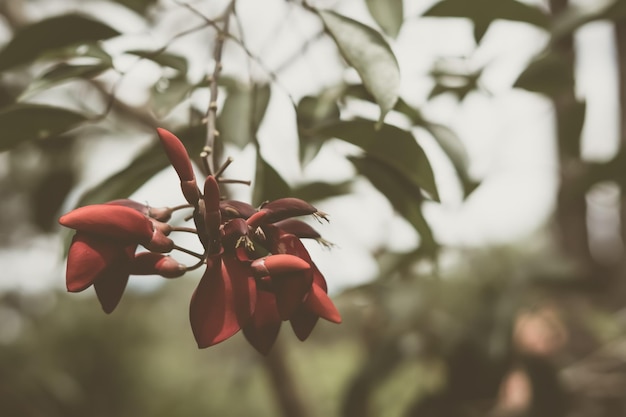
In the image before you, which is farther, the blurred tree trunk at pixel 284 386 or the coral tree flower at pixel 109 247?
the blurred tree trunk at pixel 284 386

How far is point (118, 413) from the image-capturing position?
14.3ft

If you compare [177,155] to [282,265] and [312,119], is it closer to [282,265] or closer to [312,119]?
[282,265]

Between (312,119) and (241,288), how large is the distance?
0.32 m

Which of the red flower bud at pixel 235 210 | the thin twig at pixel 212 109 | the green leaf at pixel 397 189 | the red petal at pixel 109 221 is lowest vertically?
the green leaf at pixel 397 189

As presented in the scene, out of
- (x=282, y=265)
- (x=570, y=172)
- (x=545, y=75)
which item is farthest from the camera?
(x=570, y=172)

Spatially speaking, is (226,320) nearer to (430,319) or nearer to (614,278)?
(430,319)

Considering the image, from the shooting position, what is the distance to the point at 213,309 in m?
0.43

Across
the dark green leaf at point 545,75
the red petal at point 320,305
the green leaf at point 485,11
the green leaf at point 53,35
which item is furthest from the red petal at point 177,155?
the dark green leaf at point 545,75

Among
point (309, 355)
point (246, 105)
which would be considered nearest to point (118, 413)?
point (309, 355)

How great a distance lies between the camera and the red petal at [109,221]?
1.40 feet

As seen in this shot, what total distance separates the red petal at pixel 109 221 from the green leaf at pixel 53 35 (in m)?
0.37

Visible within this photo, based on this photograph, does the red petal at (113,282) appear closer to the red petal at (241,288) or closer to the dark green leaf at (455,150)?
the red petal at (241,288)

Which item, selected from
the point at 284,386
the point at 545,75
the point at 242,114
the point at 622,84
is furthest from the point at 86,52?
the point at 622,84

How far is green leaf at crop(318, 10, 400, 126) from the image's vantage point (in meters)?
0.55
